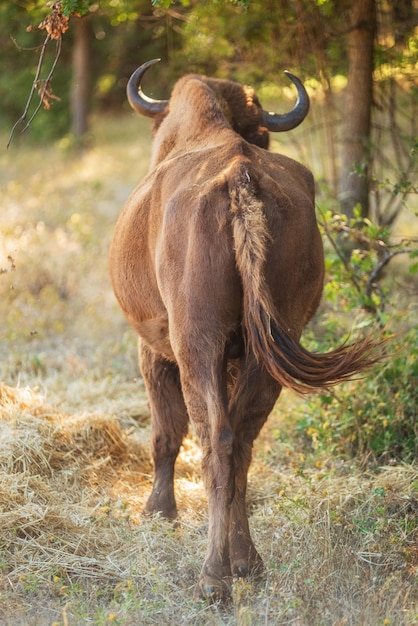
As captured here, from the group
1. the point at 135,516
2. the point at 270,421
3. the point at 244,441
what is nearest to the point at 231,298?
the point at 244,441

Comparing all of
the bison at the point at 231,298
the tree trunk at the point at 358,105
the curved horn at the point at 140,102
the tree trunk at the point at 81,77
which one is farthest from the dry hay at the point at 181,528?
the tree trunk at the point at 81,77

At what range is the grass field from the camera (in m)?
3.66

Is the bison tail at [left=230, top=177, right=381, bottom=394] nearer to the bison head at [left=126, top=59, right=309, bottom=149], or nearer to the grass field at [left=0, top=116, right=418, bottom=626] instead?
the grass field at [left=0, top=116, right=418, bottom=626]

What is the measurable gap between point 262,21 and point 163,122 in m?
2.89

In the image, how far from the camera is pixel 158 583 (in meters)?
3.87

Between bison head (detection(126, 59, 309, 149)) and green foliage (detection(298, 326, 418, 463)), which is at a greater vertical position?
bison head (detection(126, 59, 309, 149))

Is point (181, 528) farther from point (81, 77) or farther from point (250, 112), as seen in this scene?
point (81, 77)

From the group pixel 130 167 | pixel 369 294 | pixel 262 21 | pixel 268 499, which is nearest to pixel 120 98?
pixel 130 167

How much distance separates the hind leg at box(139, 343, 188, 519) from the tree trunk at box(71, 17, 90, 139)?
1279cm

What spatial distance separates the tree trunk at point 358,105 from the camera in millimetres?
6711

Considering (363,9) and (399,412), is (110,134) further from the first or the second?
(399,412)

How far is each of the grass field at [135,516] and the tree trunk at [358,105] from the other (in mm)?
1867

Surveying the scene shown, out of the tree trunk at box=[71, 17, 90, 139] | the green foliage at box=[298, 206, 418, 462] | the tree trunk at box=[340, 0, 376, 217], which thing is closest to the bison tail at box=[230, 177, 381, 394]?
the green foliage at box=[298, 206, 418, 462]

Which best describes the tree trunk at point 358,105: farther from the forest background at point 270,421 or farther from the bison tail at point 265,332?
the bison tail at point 265,332
